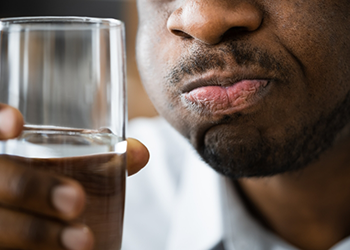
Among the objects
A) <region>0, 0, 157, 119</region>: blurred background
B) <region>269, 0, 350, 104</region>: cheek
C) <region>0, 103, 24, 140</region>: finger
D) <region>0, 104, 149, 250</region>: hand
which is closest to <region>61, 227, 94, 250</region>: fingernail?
<region>0, 104, 149, 250</region>: hand

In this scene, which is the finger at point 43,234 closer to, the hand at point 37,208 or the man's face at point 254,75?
the hand at point 37,208

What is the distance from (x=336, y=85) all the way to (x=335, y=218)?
1.62ft

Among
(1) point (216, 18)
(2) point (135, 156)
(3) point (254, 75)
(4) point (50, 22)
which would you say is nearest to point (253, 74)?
(3) point (254, 75)

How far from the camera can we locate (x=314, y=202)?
3.79 feet

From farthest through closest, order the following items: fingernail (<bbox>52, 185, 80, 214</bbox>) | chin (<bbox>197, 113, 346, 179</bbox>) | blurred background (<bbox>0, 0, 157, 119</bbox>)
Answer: blurred background (<bbox>0, 0, 157, 119</bbox>), chin (<bbox>197, 113, 346, 179</bbox>), fingernail (<bbox>52, 185, 80, 214</bbox>)

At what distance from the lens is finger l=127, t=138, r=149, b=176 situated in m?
0.72

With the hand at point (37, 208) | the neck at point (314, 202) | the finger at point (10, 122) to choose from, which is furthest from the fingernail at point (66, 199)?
the neck at point (314, 202)

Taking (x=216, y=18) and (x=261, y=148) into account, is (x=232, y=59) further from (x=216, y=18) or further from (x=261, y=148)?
(x=261, y=148)

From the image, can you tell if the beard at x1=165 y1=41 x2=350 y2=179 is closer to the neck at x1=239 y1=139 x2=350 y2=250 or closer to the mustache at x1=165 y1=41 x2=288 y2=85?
the mustache at x1=165 y1=41 x2=288 y2=85

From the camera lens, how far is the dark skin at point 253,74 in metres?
0.73

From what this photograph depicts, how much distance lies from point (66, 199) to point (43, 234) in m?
0.06

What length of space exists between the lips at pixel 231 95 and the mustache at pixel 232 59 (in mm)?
36

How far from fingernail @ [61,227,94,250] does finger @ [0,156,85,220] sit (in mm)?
20

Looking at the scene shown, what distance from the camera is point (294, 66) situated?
77cm
